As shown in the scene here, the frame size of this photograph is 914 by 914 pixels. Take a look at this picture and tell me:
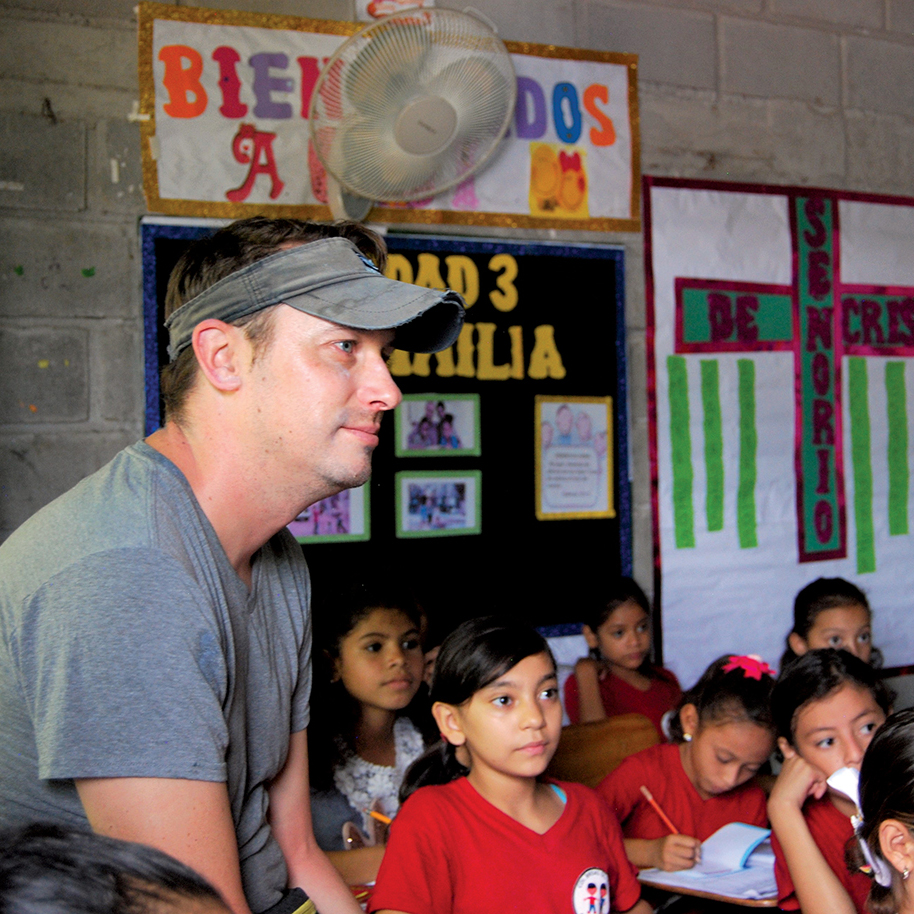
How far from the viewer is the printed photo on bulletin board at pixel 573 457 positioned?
119 inches

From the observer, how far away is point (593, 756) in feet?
7.44

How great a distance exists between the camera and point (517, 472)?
299 centimetres

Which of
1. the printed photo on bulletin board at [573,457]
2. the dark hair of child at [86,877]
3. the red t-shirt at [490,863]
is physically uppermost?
the printed photo on bulletin board at [573,457]

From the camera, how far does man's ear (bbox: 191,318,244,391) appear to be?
1.11 metres

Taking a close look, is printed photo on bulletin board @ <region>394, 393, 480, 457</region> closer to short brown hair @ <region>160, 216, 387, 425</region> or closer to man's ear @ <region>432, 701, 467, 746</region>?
man's ear @ <region>432, 701, 467, 746</region>

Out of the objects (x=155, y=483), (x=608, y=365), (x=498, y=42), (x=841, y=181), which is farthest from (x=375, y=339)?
(x=841, y=181)

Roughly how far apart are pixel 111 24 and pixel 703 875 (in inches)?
95.8

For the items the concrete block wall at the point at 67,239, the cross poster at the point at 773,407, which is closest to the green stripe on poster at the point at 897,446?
the cross poster at the point at 773,407

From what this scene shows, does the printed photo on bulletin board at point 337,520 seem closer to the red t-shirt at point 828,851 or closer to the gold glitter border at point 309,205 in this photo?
the gold glitter border at point 309,205

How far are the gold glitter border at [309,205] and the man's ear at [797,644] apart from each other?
1.38 metres

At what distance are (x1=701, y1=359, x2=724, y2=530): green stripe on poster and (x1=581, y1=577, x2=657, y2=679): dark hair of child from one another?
0.42m

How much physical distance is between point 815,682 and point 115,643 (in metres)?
1.61

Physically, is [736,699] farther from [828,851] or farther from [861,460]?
[861,460]

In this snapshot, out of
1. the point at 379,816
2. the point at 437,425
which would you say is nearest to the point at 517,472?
the point at 437,425
